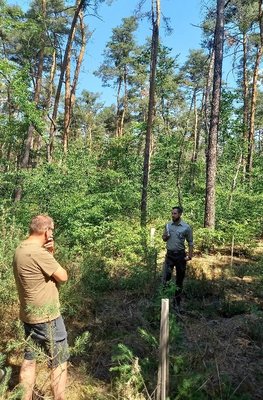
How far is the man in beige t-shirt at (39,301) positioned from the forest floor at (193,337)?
0.57 meters

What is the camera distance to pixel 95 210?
11.0m

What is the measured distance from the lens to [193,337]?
4.69 metres

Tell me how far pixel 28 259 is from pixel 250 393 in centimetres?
270

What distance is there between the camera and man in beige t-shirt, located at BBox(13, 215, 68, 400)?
3.35 metres

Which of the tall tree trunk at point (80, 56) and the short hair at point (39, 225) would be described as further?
the tall tree trunk at point (80, 56)

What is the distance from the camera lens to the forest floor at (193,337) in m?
3.88

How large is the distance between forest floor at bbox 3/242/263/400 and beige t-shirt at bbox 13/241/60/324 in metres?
0.99

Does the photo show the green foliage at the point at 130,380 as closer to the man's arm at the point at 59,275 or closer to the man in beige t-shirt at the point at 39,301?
the man in beige t-shirt at the point at 39,301

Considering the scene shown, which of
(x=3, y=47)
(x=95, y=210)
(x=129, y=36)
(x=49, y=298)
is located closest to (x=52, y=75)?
(x=3, y=47)

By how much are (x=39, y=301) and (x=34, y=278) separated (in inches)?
8.5

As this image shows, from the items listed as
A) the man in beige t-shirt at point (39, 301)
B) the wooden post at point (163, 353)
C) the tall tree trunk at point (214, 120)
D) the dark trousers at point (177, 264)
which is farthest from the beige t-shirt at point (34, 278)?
the tall tree trunk at point (214, 120)

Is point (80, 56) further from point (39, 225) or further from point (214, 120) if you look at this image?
point (39, 225)

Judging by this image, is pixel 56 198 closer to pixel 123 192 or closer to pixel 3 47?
pixel 123 192

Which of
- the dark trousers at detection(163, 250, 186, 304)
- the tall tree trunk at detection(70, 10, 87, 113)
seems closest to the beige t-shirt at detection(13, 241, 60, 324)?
the dark trousers at detection(163, 250, 186, 304)
